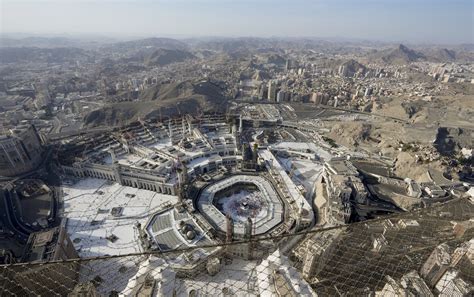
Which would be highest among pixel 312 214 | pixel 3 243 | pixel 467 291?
pixel 467 291

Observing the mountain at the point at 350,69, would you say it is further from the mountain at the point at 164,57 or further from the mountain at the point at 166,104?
the mountain at the point at 164,57

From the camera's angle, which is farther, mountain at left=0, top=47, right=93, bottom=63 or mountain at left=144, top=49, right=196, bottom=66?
mountain at left=0, top=47, right=93, bottom=63

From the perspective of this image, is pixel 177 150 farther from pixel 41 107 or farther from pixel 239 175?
pixel 41 107

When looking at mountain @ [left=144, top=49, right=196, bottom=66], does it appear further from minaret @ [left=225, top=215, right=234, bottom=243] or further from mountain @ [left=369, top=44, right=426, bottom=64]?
minaret @ [left=225, top=215, right=234, bottom=243]

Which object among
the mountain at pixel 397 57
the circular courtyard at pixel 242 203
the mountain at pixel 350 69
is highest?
the mountain at pixel 397 57

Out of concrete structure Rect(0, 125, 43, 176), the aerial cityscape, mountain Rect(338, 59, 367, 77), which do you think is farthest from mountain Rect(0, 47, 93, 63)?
mountain Rect(338, 59, 367, 77)

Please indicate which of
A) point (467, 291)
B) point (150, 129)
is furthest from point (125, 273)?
point (150, 129)

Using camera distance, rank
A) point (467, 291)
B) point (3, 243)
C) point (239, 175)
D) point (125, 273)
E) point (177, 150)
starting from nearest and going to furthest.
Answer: point (467, 291) < point (125, 273) < point (3, 243) < point (239, 175) < point (177, 150)

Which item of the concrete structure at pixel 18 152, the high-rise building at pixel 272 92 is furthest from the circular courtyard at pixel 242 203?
the high-rise building at pixel 272 92
